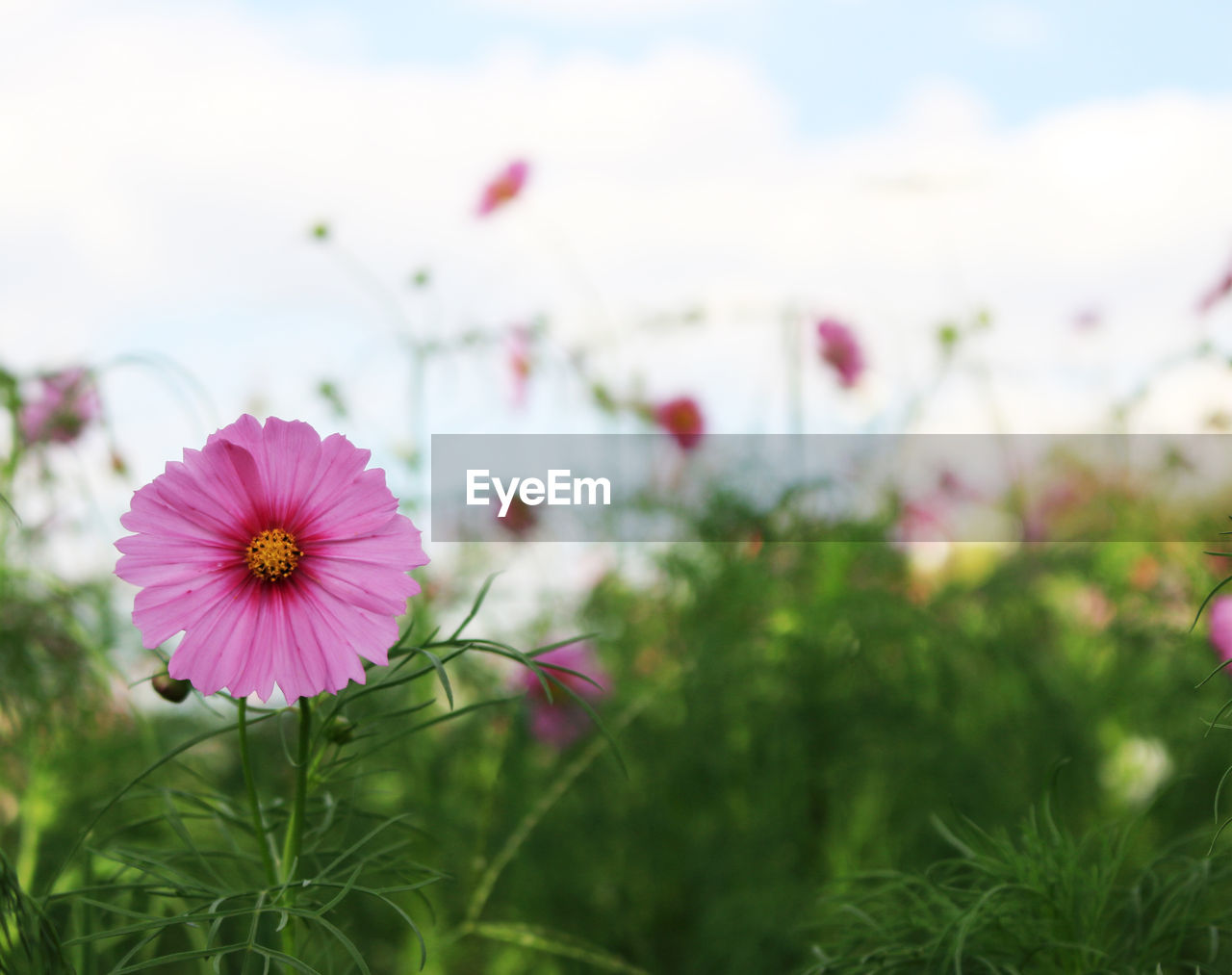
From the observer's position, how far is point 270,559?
17.5 inches

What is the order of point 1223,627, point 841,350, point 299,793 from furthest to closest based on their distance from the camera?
point 841,350 → point 1223,627 → point 299,793

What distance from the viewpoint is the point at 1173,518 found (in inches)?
79.0

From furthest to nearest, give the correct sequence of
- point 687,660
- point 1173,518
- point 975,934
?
point 1173,518, point 687,660, point 975,934

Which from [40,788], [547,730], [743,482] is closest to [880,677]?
[743,482]

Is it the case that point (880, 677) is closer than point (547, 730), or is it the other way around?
point (880, 677)

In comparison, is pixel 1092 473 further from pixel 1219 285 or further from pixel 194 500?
pixel 194 500

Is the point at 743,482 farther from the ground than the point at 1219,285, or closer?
closer

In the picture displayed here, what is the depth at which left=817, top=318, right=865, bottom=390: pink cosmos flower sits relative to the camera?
1.68 meters

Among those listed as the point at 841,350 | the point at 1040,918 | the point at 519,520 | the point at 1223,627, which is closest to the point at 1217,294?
the point at 1223,627

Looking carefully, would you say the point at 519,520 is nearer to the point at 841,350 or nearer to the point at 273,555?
the point at 841,350

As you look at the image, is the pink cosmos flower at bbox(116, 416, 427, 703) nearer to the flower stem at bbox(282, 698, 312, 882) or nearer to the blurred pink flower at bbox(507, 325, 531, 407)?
the flower stem at bbox(282, 698, 312, 882)

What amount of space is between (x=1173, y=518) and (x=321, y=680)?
1.91m

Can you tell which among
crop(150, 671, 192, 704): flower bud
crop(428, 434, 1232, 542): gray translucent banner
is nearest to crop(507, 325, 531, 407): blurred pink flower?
crop(428, 434, 1232, 542): gray translucent banner

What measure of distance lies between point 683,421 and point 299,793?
1.32m
